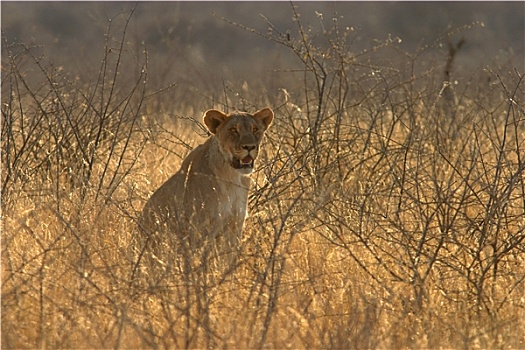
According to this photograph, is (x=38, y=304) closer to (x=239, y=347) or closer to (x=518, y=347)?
(x=239, y=347)

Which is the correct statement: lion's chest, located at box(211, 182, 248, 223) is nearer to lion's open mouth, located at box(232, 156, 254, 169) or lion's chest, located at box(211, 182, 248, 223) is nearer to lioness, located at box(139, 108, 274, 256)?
lioness, located at box(139, 108, 274, 256)

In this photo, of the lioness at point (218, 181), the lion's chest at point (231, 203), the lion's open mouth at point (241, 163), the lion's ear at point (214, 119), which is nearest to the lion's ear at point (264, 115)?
the lioness at point (218, 181)

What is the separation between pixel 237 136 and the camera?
6.32 metres

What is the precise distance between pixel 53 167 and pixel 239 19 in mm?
46149

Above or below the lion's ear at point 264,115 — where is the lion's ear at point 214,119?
below

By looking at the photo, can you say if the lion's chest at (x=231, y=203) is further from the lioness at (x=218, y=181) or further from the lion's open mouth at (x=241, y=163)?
the lion's open mouth at (x=241, y=163)

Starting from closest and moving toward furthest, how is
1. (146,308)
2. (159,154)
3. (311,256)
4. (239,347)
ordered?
(239,347) → (146,308) → (311,256) → (159,154)

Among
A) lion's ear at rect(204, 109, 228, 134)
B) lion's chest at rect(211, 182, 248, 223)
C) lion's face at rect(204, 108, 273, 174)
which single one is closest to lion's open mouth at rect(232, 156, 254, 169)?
lion's face at rect(204, 108, 273, 174)

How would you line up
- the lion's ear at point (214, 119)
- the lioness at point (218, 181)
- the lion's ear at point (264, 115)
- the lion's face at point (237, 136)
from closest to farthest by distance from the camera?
the lioness at point (218, 181) < the lion's face at point (237, 136) < the lion's ear at point (214, 119) < the lion's ear at point (264, 115)

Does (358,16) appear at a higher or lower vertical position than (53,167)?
higher

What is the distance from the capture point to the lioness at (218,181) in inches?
239

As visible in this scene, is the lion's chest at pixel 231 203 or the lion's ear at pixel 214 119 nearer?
the lion's chest at pixel 231 203

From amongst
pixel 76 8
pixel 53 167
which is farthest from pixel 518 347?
pixel 76 8

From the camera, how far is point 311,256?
19.0 ft
